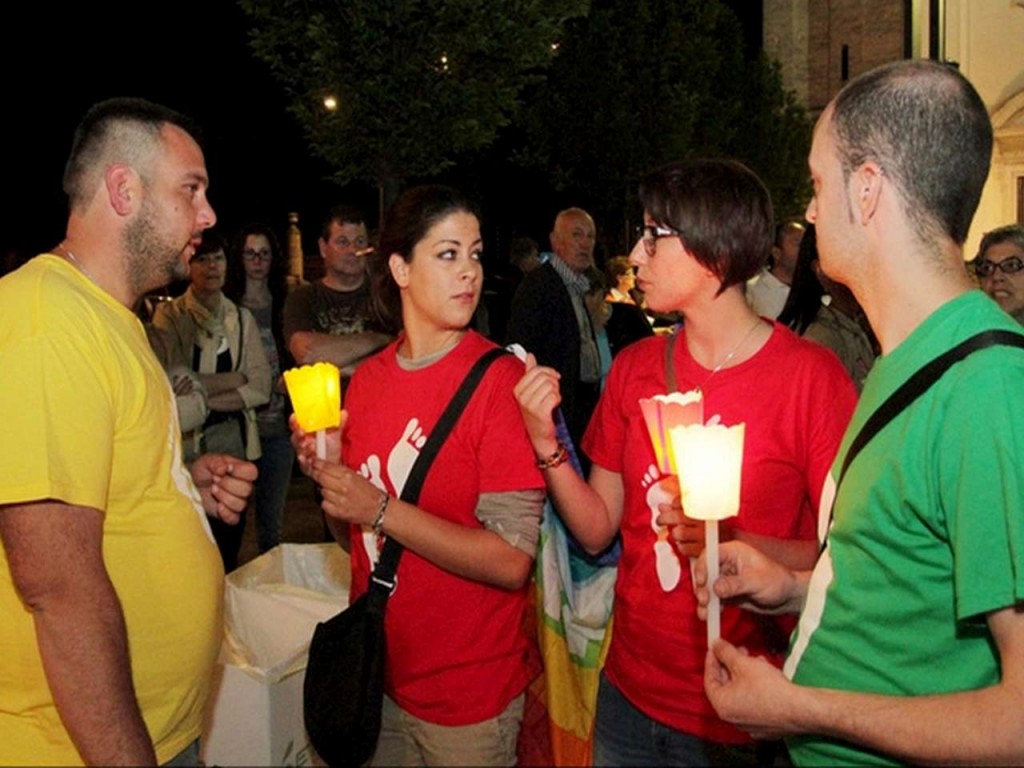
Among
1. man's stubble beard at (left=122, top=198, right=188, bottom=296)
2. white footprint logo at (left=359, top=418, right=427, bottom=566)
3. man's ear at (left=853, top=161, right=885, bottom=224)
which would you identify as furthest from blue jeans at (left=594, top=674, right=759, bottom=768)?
man's stubble beard at (left=122, top=198, right=188, bottom=296)

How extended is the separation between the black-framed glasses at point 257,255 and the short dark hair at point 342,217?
0.73 m

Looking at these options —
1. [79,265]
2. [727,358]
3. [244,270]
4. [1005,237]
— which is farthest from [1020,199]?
[79,265]

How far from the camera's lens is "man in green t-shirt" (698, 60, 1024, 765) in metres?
1.56

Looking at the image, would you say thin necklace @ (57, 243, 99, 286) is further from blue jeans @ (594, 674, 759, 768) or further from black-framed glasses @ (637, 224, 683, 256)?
blue jeans @ (594, 674, 759, 768)

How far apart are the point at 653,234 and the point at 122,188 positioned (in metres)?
1.48

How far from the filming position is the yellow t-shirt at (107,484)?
2062 millimetres

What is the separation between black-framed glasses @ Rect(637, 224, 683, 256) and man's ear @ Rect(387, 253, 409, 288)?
0.80m

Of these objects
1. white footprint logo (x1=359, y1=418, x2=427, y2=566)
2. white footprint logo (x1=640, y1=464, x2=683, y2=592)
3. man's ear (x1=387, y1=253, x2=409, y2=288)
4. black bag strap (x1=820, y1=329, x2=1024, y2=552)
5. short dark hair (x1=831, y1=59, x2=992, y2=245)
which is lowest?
white footprint logo (x1=640, y1=464, x2=683, y2=592)

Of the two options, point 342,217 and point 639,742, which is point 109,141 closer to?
point 639,742

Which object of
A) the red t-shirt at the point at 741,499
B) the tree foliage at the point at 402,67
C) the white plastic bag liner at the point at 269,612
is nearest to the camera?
the red t-shirt at the point at 741,499

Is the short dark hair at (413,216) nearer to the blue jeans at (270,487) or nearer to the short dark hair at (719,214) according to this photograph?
the short dark hair at (719,214)

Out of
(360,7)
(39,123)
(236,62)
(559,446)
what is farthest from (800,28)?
(559,446)

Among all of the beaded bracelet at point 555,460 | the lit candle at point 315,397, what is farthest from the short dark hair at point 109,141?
the beaded bracelet at point 555,460

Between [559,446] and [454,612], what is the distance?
1.97 ft
